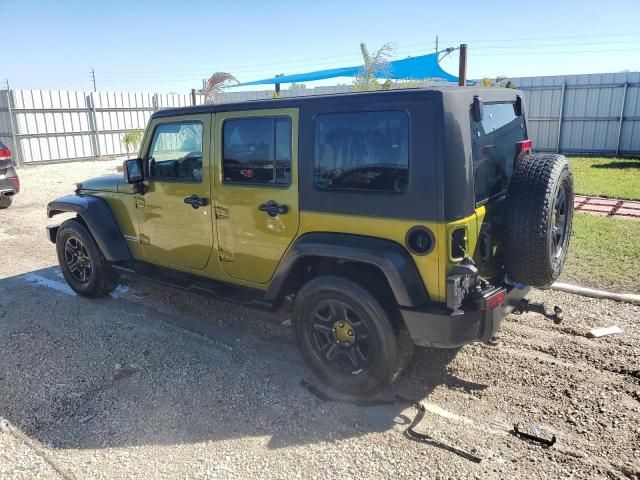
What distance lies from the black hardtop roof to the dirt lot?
189 centimetres

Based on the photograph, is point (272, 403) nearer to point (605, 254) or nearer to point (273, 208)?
point (273, 208)

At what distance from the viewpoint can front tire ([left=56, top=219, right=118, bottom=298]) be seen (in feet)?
16.7

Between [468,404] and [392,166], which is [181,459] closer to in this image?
[468,404]

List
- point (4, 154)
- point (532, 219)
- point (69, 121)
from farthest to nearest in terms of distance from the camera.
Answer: point (69, 121), point (4, 154), point (532, 219)

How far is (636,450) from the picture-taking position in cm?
278

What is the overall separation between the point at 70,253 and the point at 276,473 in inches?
148

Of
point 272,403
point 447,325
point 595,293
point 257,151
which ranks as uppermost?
point 257,151

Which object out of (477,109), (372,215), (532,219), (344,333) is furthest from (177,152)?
(532,219)

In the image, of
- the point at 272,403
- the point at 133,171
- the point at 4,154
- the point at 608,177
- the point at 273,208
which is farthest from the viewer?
the point at 608,177

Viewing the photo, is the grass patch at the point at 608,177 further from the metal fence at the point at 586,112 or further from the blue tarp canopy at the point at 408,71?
the blue tarp canopy at the point at 408,71

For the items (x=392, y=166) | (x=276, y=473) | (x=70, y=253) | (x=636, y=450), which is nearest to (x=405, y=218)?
(x=392, y=166)

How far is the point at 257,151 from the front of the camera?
3732 millimetres

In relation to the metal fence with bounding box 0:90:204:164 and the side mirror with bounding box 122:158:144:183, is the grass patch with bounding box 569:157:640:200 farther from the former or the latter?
the metal fence with bounding box 0:90:204:164

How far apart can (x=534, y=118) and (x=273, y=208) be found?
16.5 meters
